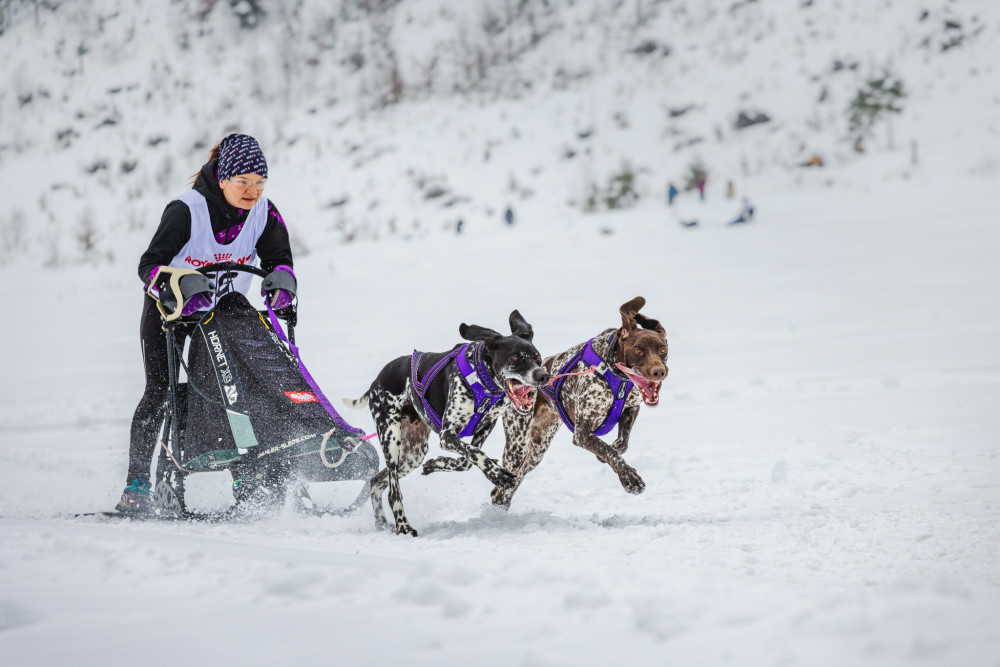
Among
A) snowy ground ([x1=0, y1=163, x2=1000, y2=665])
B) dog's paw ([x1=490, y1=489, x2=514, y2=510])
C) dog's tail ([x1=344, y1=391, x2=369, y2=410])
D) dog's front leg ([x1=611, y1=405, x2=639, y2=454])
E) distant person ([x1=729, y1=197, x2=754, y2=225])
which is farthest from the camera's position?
distant person ([x1=729, y1=197, x2=754, y2=225])

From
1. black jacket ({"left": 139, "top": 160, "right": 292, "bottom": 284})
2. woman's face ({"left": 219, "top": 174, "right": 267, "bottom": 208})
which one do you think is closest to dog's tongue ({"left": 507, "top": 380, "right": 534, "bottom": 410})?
black jacket ({"left": 139, "top": 160, "right": 292, "bottom": 284})

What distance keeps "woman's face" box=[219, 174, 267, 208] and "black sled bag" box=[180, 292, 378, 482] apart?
1.72 feet

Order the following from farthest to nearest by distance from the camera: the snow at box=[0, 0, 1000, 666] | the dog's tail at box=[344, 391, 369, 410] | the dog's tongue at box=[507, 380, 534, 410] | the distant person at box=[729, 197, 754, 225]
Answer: the distant person at box=[729, 197, 754, 225] < the dog's tail at box=[344, 391, 369, 410] < the dog's tongue at box=[507, 380, 534, 410] < the snow at box=[0, 0, 1000, 666]

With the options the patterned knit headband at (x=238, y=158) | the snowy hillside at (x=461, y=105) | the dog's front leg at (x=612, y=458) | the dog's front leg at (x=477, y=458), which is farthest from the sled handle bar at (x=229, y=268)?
the snowy hillside at (x=461, y=105)

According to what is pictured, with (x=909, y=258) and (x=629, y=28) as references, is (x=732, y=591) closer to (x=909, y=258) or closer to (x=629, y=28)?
(x=909, y=258)

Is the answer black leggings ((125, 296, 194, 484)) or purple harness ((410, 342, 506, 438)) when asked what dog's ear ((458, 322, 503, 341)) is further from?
black leggings ((125, 296, 194, 484))

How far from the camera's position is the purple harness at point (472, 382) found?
12.7 ft

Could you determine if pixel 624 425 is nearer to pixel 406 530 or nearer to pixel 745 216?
pixel 406 530

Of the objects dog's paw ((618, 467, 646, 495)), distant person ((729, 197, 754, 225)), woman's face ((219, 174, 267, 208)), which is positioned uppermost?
distant person ((729, 197, 754, 225))

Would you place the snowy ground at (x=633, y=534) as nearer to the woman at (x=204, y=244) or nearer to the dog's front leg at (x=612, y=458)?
the dog's front leg at (x=612, y=458)

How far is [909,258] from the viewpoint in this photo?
627 inches

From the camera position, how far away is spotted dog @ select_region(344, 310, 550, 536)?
3768 millimetres

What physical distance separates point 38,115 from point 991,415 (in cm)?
3604

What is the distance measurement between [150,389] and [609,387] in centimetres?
224
